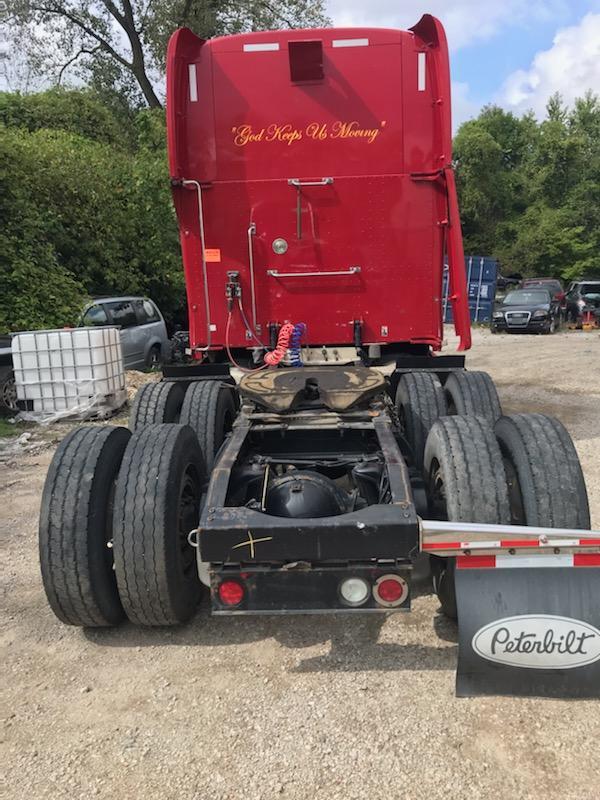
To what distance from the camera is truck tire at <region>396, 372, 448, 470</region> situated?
4.89 m

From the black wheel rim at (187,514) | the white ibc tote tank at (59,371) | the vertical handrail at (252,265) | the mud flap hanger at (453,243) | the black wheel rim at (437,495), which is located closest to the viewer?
the black wheel rim at (187,514)

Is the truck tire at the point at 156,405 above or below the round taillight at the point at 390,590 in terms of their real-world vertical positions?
above

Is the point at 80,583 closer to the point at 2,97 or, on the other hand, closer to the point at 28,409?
the point at 28,409

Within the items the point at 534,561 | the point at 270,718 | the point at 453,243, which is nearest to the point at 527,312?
the point at 453,243

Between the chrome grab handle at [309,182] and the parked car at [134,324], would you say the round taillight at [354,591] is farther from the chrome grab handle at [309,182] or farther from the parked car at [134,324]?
the parked car at [134,324]

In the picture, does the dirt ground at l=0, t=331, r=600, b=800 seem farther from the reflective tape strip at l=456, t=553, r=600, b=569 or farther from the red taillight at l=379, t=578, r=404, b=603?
the reflective tape strip at l=456, t=553, r=600, b=569

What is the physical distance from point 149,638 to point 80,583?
50 centimetres

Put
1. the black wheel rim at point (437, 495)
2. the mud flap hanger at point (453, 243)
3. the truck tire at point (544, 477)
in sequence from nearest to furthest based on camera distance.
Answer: the truck tire at point (544, 477) < the black wheel rim at point (437, 495) < the mud flap hanger at point (453, 243)

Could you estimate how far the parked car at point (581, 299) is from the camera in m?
23.5

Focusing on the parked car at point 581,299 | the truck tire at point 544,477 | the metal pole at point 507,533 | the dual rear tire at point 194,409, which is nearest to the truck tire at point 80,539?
the dual rear tire at point 194,409

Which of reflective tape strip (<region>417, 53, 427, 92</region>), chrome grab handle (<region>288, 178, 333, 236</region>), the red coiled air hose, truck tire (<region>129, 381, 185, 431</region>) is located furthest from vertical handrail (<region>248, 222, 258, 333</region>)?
reflective tape strip (<region>417, 53, 427, 92</region>)

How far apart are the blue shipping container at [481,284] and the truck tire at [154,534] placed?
2230 centimetres

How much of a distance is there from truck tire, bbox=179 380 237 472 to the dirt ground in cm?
155

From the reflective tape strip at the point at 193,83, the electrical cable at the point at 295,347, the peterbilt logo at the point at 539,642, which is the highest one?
the reflective tape strip at the point at 193,83
